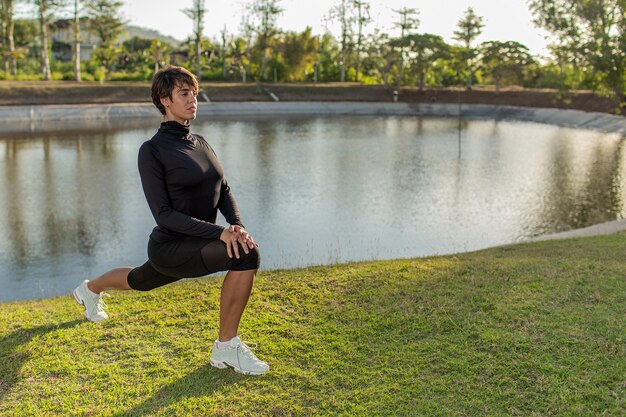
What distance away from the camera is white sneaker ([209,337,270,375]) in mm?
3871

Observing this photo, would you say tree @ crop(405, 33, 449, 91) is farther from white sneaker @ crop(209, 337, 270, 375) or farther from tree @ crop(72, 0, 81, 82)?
white sneaker @ crop(209, 337, 270, 375)

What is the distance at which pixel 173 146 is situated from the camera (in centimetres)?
374

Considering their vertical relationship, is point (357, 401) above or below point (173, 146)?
below

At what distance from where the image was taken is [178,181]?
146 inches

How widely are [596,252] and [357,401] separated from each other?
521cm

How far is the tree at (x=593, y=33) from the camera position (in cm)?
3397

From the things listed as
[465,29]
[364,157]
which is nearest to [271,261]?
[364,157]

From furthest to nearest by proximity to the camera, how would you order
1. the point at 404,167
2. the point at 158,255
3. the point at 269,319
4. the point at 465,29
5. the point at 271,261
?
the point at 465,29
the point at 404,167
the point at 271,261
the point at 269,319
the point at 158,255

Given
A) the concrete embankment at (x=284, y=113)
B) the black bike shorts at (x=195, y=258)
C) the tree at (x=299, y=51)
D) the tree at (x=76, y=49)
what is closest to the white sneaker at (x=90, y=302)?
the black bike shorts at (x=195, y=258)

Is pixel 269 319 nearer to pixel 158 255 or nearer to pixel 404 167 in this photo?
pixel 158 255

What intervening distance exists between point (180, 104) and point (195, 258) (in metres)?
0.97

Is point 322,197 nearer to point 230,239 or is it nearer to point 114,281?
point 114,281

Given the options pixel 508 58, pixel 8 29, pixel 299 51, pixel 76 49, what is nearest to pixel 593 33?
pixel 508 58

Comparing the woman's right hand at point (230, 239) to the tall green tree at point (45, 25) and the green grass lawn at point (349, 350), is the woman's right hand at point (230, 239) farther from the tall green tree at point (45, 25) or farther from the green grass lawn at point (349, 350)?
the tall green tree at point (45, 25)
